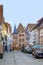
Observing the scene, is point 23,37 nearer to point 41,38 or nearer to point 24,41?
point 24,41

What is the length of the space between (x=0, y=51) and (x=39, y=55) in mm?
5764

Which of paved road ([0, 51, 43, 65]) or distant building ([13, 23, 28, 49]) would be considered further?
distant building ([13, 23, 28, 49])

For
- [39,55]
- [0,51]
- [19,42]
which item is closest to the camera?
[39,55]

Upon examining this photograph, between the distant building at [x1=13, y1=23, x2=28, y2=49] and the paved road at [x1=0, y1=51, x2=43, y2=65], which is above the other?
the distant building at [x1=13, y1=23, x2=28, y2=49]

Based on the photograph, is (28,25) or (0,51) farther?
(28,25)

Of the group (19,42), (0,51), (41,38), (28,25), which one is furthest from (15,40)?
(0,51)

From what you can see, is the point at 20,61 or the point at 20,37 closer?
the point at 20,61

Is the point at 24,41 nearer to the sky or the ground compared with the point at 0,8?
nearer to the ground

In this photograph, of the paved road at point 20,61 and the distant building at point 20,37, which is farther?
the distant building at point 20,37

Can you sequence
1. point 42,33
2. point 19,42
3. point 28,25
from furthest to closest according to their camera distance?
point 19,42 → point 28,25 → point 42,33

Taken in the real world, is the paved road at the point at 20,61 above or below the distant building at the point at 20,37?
below

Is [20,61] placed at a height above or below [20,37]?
below

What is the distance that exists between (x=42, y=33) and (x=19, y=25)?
150 feet

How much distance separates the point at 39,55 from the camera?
103 feet
